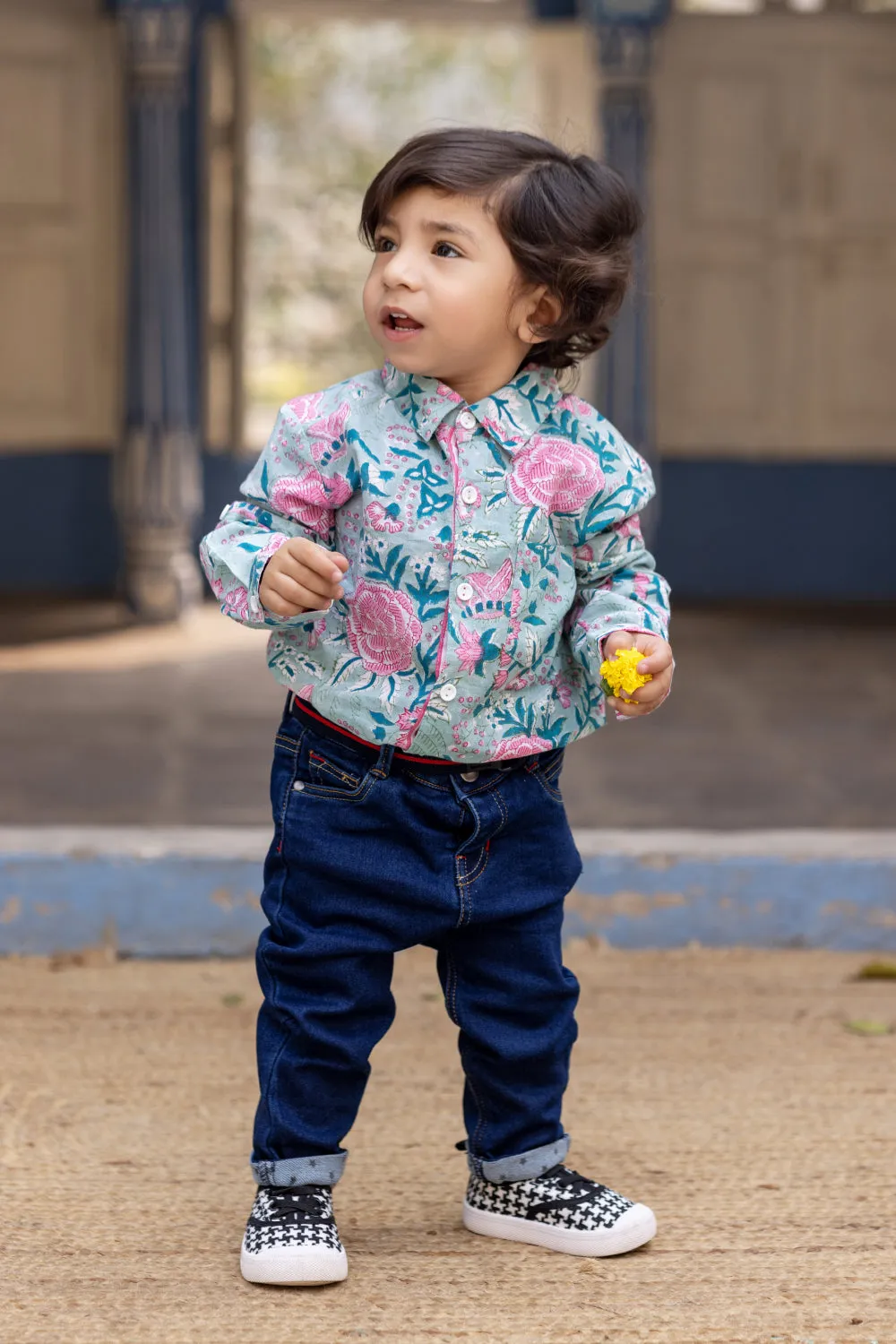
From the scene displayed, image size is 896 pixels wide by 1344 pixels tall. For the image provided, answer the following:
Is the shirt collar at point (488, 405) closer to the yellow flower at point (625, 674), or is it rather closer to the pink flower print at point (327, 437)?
the pink flower print at point (327, 437)

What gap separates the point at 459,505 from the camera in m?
1.80

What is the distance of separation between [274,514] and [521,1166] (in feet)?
2.51

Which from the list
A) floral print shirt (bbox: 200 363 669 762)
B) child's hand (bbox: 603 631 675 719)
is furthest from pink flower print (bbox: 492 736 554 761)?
child's hand (bbox: 603 631 675 719)

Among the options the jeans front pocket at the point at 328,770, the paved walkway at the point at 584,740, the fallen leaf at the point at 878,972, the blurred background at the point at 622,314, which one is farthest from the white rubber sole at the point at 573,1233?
the blurred background at the point at 622,314

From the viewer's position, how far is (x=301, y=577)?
1704 mm

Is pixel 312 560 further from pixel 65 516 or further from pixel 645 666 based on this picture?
pixel 65 516

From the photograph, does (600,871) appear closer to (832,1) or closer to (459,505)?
(459,505)

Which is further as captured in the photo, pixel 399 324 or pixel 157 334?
pixel 157 334

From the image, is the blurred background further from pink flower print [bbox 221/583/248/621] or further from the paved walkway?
pink flower print [bbox 221/583/248/621]

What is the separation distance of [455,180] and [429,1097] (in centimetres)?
120

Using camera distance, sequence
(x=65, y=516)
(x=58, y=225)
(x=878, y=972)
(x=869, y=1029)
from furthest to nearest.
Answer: (x=65, y=516)
(x=58, y=225)
(x=878, y=972)
(x=869, y=1029)

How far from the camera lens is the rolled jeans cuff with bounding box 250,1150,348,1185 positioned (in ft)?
6.13

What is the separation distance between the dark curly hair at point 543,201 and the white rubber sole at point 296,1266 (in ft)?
3.20

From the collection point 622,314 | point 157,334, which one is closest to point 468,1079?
point 622,314
